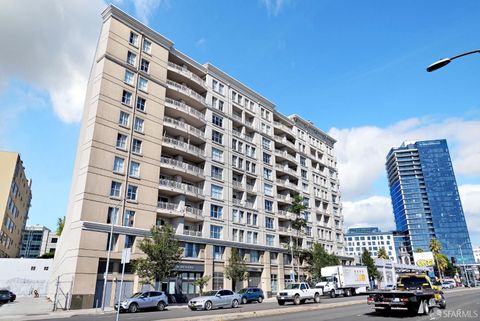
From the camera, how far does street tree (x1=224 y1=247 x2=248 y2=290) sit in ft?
142

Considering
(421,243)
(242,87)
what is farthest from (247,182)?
(421,243)

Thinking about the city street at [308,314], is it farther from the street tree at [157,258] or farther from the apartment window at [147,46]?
the apartment window at [147,46]

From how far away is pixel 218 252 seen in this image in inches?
1785

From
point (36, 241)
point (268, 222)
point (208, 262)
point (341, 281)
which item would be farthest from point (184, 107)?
point (36, 241)

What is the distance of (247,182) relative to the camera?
181 ft

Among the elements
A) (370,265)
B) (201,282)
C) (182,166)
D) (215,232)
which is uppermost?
(182,166)

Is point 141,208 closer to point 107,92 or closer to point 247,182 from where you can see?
point 107,92

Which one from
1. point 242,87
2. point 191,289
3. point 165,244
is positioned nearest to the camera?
point 165,244

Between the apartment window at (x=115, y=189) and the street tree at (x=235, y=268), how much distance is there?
55.1 feet

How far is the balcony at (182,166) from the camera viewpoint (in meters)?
42.5

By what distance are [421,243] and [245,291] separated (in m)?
198

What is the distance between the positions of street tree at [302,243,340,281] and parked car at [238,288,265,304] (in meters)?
21.8

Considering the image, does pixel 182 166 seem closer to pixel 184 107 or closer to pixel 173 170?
pixel 173 170

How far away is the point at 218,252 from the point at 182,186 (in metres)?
10.3
